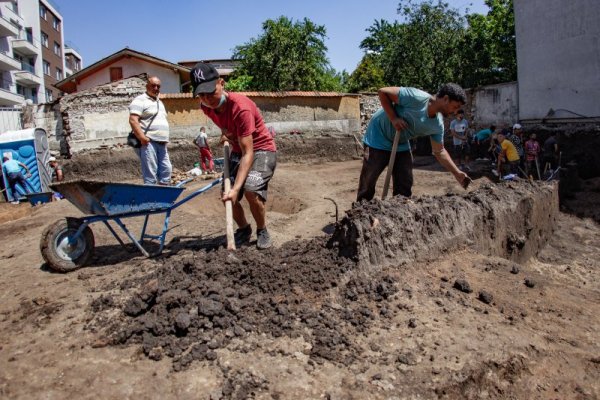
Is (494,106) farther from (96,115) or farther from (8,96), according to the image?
(8,96)

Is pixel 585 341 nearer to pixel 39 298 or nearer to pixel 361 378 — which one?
pixel 361 378

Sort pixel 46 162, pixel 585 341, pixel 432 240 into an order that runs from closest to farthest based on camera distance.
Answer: pixel 585 341, pixel 432 240, pixel 46 162

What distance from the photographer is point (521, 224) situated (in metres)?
4.95

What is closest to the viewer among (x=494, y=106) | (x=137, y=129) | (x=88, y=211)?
(x=88, y=211)

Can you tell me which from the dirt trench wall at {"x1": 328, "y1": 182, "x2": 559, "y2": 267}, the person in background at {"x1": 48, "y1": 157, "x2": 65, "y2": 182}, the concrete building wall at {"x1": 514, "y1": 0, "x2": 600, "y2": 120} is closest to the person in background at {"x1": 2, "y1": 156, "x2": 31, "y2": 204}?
the person in background at {"x1": 48, "y1": 157, "x2": 65, "y2": 182}

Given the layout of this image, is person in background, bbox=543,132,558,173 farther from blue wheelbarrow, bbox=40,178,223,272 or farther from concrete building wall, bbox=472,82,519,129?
blue wheelbarrow, bbox=40,178,223,272

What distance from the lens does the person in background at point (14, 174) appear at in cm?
1012

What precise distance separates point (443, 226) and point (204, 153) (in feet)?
26.6

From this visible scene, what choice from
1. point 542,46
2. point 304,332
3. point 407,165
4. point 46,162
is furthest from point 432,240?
point 542,46

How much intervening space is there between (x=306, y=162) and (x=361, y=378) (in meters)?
10.7

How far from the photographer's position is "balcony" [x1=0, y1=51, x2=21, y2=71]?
28.7m

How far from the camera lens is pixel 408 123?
4254mm

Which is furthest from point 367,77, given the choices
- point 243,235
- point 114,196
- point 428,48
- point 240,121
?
point 114,196

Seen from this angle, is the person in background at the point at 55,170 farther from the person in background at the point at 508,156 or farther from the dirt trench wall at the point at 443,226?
the person in background at the point at 508,156
